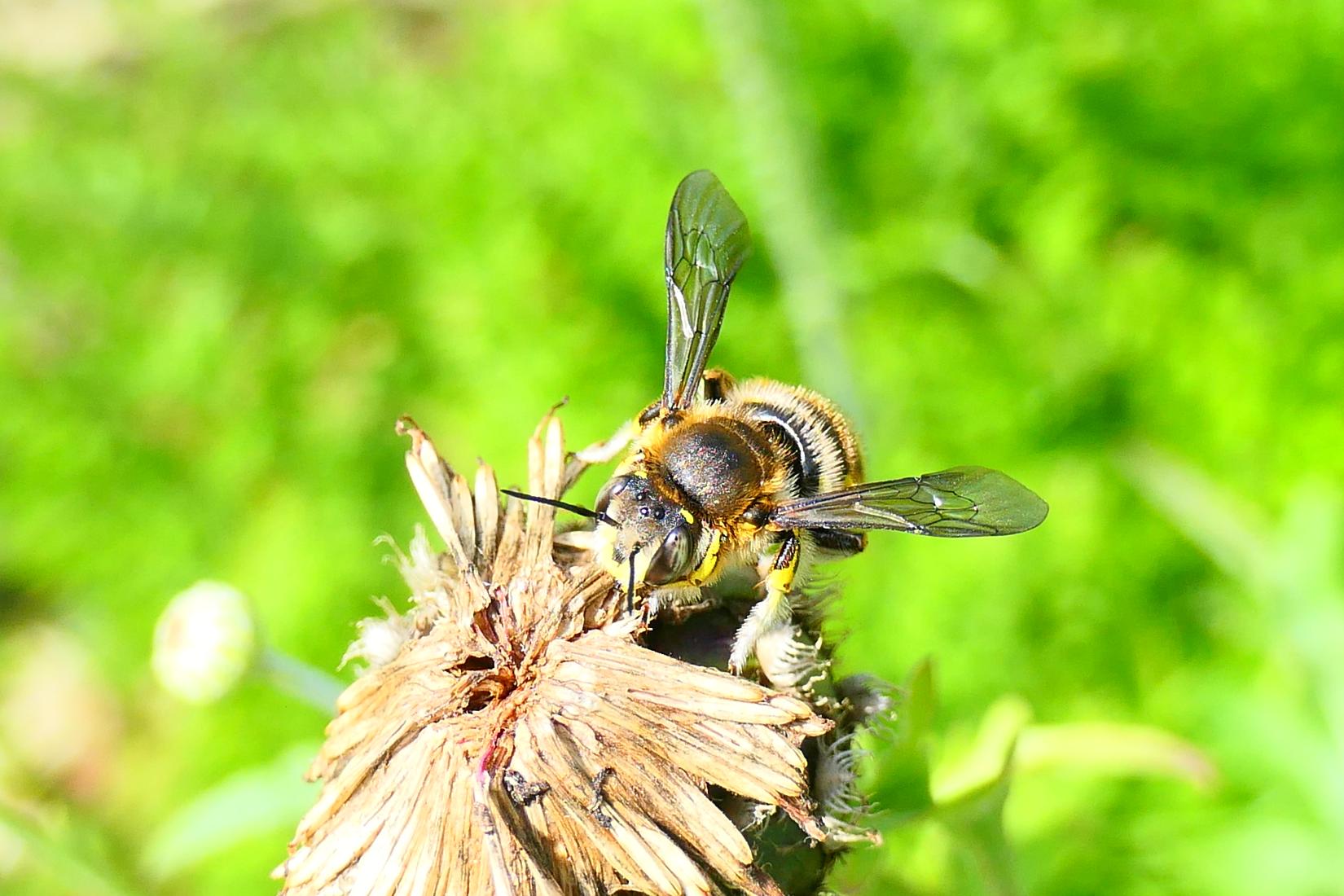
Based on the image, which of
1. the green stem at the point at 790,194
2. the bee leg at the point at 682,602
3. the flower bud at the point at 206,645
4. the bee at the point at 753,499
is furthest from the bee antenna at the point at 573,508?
the green stem at the point at 790,194

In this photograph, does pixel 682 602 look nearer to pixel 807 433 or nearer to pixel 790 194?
pixel 807 433

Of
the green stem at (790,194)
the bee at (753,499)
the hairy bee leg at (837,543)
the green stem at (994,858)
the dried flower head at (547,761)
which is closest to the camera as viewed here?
the dried flower head at (547,761)

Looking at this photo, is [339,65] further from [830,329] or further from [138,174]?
[830,329]

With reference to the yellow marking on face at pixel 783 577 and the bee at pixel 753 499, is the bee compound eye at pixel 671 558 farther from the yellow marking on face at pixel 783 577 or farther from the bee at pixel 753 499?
the yellow marking on face at pixel 783 577

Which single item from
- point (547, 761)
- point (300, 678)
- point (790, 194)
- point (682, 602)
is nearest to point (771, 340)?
point (790, 194)

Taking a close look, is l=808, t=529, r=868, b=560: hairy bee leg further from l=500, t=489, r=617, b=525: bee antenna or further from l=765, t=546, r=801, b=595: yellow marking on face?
l=500, t=489, r=617, b=525: bee antenna

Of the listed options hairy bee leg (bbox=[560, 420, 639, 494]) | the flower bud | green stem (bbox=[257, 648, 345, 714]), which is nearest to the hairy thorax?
hairy bee leg (bbox=[560, 420, 639, 494])
